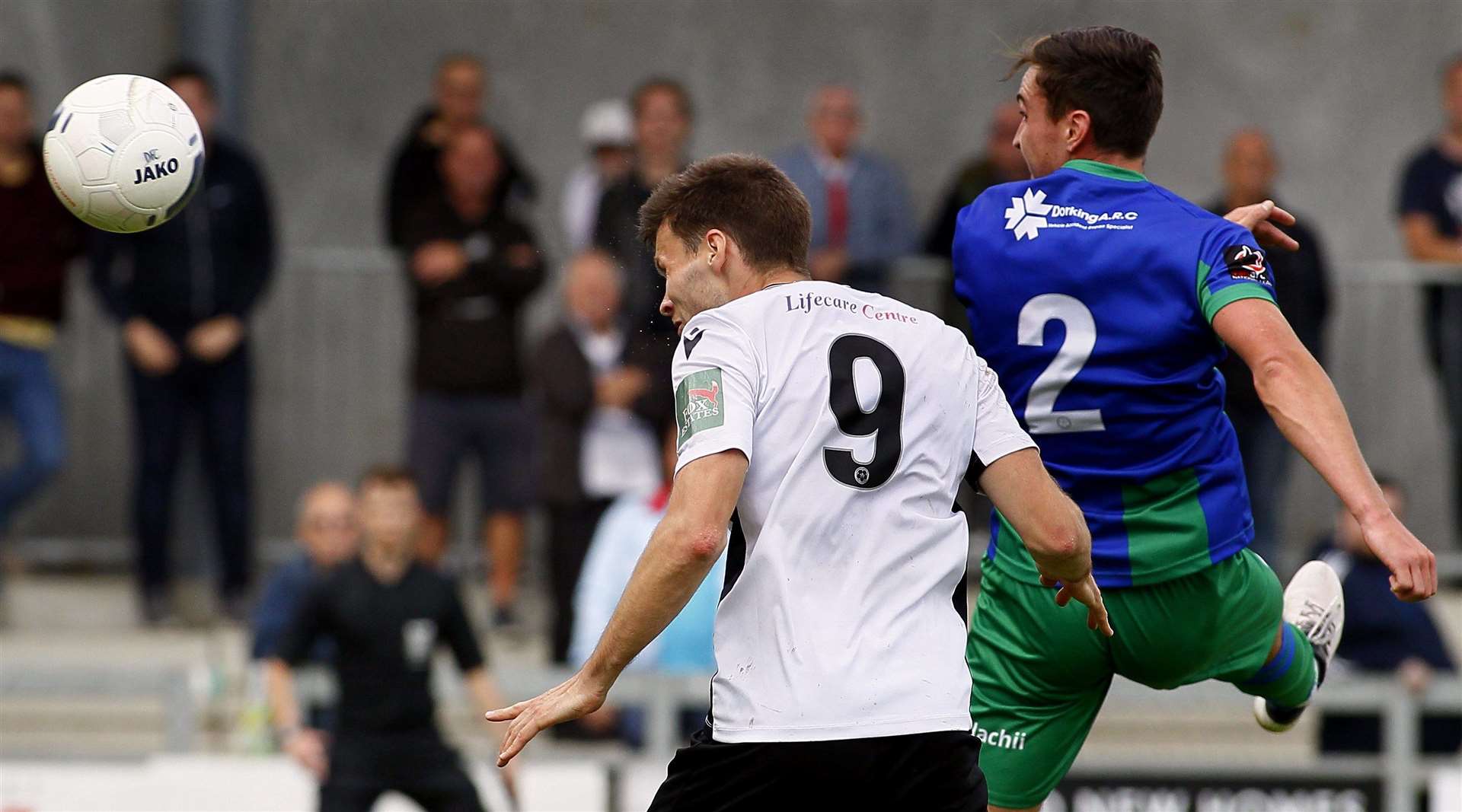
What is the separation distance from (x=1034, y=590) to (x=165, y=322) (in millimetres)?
7043

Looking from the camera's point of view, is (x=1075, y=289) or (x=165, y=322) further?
(x=165, y=322)

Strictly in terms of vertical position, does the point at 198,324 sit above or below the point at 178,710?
above

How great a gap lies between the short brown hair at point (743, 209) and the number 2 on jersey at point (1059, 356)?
639mm

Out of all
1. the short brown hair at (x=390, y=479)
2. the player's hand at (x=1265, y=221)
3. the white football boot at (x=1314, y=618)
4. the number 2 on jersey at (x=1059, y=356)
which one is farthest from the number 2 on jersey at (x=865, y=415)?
the short brown hair at (x=390, y=479)

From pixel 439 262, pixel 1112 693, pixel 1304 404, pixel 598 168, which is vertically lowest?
pixel 1112 693

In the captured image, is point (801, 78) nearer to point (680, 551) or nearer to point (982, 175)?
point (982, 175)

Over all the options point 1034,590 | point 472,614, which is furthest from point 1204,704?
point 1034,590

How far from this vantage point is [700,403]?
4.07 meters

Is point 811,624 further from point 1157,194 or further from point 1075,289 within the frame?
point 1157,194

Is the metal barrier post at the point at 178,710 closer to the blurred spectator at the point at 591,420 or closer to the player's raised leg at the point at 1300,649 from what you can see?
the blurred spectator at the point at 591,420

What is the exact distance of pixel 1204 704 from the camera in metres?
10.3

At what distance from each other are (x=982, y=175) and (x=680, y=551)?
752cm

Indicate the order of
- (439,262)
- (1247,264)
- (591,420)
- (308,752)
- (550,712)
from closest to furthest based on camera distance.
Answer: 1. (550,712)
2. (1247,264)
3. (308,752)
4. (591,420)
5. (439,262)

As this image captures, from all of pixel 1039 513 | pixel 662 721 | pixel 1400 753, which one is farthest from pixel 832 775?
pixel 1400 753
